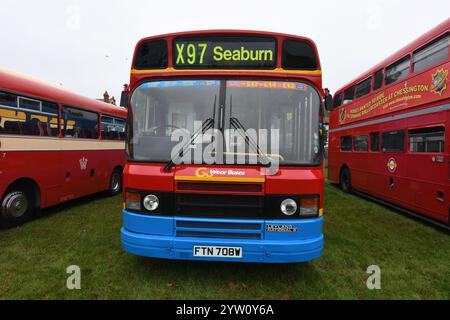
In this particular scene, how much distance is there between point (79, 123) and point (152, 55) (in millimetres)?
4743

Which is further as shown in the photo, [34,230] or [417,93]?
[417,93]

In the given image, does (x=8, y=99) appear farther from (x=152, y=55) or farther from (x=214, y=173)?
(x=214, y=173)

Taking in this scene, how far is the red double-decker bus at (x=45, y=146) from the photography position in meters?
5.61

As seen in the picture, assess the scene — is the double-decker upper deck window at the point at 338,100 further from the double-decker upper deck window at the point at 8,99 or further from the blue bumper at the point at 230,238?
the double-decker upper deck window at the point at 8,99

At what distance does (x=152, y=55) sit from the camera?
12.5 ft

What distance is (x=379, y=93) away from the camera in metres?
8.34

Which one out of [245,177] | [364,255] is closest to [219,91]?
[245,177]

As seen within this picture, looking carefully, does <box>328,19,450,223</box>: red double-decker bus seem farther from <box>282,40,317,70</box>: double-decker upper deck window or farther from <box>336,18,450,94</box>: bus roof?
<box>282,40,317,70</box>: double-decker upper deck window

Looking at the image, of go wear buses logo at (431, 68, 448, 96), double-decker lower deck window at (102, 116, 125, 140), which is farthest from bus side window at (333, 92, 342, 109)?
double-decker lower deck window at (102, 116, 125, 140)

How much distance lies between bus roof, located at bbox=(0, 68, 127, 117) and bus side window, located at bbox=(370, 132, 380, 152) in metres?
8.19

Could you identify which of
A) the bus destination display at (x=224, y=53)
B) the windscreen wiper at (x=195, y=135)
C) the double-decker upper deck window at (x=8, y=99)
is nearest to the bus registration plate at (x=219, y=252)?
the windscreen wiper at (x=195, y=135)

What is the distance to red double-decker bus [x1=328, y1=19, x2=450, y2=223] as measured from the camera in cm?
587
